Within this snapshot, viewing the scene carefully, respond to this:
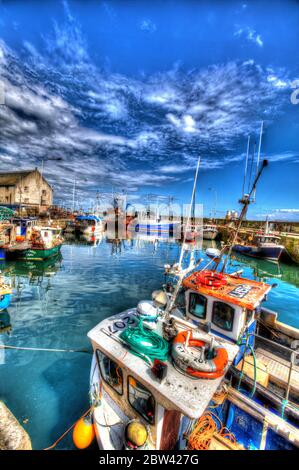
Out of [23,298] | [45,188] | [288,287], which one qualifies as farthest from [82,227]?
[288,287]

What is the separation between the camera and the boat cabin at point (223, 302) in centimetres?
678

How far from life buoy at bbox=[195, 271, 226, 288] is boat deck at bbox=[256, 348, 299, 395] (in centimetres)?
340

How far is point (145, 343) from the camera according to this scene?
454cm

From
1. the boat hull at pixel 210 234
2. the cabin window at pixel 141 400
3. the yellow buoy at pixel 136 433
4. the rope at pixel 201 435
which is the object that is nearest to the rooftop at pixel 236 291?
the rope at pixel 201 435

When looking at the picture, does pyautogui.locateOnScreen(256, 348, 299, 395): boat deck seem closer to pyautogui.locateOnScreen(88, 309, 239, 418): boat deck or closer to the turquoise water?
pyautogui.locateOnScreen(88, 309, 239, 418): boat deck

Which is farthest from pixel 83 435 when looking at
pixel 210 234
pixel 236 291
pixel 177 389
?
pixel 210 234

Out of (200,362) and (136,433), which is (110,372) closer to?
(136,433)

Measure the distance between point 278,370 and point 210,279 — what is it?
4.03 meters

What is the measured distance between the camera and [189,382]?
3.92 metres

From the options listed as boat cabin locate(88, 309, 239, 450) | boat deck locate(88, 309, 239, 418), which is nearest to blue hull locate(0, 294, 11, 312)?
boat cabin locate(88, 309, 239, 450)

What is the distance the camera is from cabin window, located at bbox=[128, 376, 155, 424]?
4086 mm
